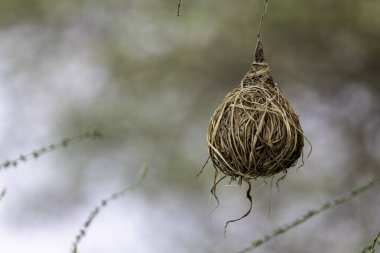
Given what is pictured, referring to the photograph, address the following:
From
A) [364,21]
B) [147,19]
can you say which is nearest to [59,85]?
[147,19]

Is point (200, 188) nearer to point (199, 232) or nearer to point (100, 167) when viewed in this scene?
point (199, 232)

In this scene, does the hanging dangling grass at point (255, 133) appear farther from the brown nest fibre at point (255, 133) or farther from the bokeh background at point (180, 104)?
the bokeh background at point (180, 104)

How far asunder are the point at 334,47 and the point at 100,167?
3.83 feet

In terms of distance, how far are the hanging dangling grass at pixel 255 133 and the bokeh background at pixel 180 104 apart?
161cm

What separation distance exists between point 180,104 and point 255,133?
1.98 metres

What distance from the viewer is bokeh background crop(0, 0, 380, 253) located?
315cm

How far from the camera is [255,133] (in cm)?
148

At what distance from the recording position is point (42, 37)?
368 cm

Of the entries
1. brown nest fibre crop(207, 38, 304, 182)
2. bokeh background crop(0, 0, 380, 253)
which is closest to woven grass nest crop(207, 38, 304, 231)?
brown nest fibre crop(207, 38, 304, 182)

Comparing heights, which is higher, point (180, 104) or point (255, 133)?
point (255, 133)

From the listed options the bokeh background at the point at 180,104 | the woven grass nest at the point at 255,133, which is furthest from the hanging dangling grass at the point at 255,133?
the bokeh background at the point at 180,104

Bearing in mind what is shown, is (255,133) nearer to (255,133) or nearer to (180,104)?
(255,133)

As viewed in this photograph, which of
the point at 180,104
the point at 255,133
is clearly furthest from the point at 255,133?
the point at 180,104

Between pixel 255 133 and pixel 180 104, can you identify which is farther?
pixel 180 104
